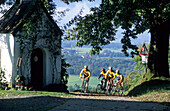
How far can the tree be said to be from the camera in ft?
61.6

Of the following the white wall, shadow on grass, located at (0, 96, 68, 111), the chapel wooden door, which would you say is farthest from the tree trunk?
shadow on grass, located at (0, 96, 68, 111)

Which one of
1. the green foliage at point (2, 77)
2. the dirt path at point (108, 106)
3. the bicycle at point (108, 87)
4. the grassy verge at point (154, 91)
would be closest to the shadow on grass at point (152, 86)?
the grassy verge at point (154, 91)

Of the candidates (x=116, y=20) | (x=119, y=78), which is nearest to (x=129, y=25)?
(x=116, y=20)

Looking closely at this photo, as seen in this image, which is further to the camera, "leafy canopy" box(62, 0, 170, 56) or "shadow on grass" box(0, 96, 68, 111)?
"leafy canopy" box(62, 0, 170, 56)

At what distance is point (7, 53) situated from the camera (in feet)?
61.1

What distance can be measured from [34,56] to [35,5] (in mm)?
3564

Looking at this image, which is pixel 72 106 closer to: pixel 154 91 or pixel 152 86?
pixel 154 91

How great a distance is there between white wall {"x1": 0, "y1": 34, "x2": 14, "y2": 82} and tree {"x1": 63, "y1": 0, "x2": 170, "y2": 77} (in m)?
6.21

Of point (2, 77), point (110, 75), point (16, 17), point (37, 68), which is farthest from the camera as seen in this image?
point (37, 68)

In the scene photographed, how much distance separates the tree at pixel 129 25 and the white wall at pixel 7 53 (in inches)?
245

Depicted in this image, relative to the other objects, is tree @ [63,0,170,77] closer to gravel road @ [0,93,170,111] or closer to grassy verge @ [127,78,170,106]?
grassy verge @ [127,78,170,106]

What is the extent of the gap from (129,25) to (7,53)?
29.6 ft

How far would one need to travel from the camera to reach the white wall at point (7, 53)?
60.1 feet

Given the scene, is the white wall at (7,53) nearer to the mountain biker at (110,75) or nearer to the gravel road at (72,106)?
the mountain biker at (110,75)
